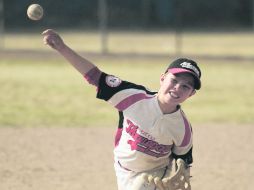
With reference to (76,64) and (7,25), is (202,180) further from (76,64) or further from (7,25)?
(7,25)

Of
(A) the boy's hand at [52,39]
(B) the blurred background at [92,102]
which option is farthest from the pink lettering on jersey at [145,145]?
(B) the blurred background at [92,102]

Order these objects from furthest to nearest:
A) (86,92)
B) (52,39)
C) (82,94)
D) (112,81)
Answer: (86,92) < (82,94) < (112,81) < (52,39)

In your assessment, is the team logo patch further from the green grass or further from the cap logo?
the green grass

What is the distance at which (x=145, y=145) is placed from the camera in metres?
4.34

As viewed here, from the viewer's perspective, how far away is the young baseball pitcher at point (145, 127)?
4.25 meters

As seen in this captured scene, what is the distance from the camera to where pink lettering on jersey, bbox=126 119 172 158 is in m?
4.34

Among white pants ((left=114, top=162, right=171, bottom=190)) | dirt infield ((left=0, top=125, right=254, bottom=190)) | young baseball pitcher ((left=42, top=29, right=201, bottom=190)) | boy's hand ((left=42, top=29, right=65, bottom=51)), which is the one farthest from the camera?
dirt infield ((left=0, top=125, right=254, bottom=190))

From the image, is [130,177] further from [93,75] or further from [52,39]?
[52,39]

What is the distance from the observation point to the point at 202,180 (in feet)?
23.5

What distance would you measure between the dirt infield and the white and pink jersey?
2.35 metres

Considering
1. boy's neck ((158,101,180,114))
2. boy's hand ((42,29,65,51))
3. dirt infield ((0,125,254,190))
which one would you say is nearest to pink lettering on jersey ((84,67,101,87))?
boy's hand ((42,29,65,51))

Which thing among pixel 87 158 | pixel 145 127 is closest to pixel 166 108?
pixel 145 127

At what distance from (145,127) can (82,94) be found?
907 centimetres

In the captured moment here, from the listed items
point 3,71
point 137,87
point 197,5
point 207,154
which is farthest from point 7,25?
point 137,87
